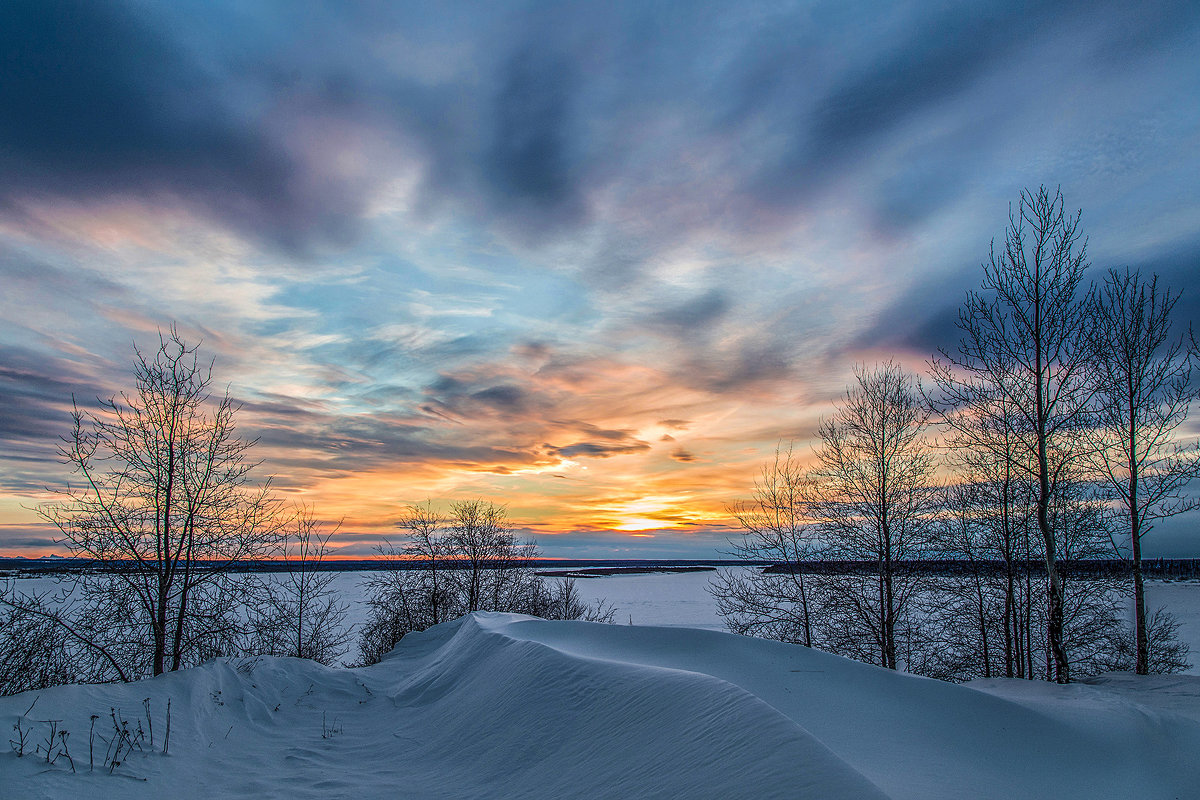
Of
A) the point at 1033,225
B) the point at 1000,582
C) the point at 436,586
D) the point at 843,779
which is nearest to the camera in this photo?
the point at 843,779

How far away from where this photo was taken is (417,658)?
43.6 ft

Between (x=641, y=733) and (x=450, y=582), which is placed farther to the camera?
(x=450, y=582)

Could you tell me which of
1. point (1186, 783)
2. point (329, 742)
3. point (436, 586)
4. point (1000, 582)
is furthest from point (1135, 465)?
point (436, 586)

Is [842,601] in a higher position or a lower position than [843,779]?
lower

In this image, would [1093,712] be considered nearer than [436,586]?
Yes

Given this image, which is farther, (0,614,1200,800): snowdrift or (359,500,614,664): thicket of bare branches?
(359,500,614,664): thicket of bare branches

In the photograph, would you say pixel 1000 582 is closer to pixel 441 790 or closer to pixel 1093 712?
pixel 1093 712

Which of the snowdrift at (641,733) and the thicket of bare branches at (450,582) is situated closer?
the snowdrift at (641,733)

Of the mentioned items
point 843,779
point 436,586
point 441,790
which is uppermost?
point 843,779

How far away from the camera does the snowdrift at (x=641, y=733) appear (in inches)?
167

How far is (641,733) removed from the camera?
17.2 feet

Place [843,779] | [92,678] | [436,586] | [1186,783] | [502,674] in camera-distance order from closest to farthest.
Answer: [843,779]
[1186,783]
[502,674]
[92,678]
[436,586]

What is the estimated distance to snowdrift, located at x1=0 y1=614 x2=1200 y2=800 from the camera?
4.25 m

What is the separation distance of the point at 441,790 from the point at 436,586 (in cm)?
2216
